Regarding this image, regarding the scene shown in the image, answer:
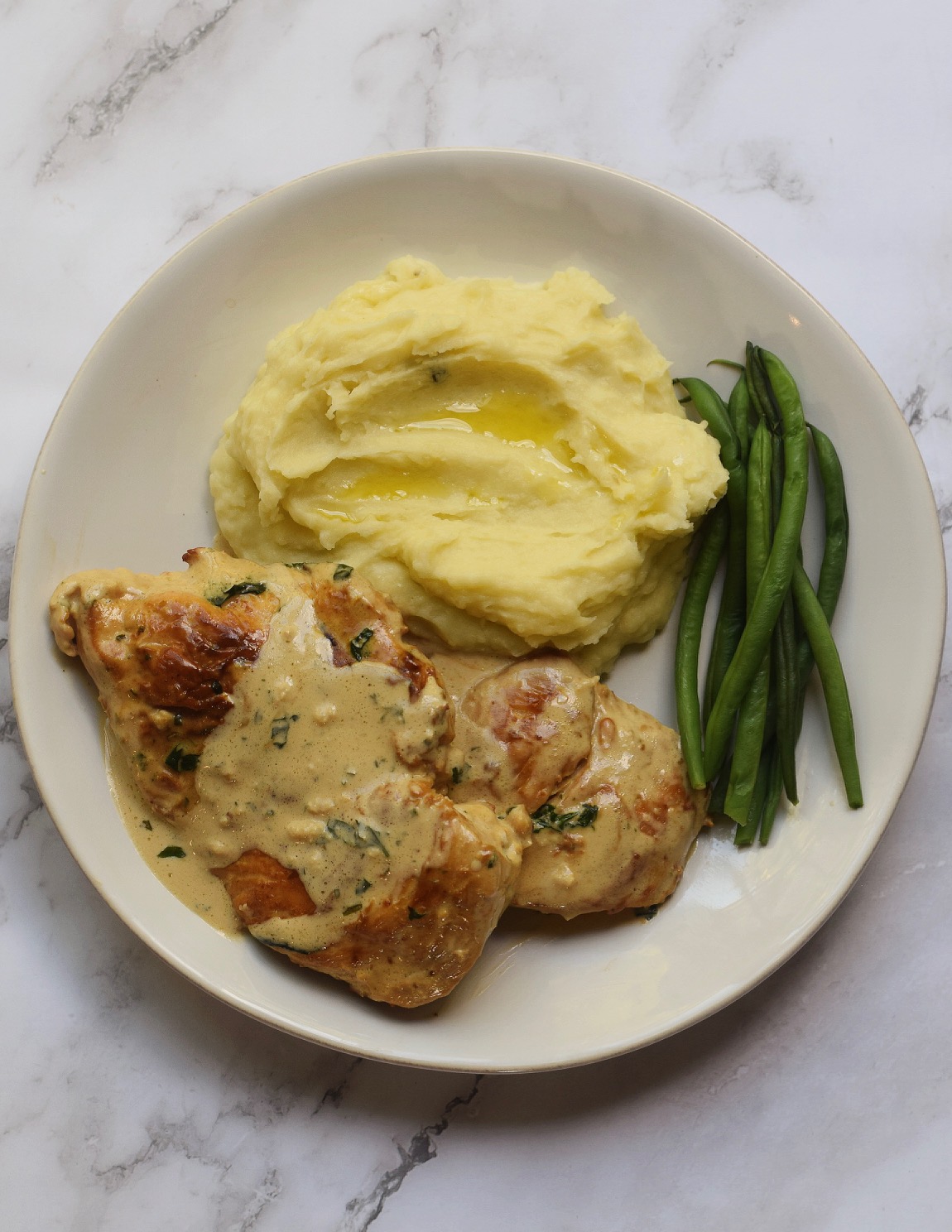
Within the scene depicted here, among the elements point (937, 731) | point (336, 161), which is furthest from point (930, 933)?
point (336, 161)

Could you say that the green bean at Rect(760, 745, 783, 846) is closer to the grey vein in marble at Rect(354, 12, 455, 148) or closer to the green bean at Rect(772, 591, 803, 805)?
the green bean at Rect(772, 591, 803, 805)

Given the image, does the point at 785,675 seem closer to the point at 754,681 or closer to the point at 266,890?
the point at 754,681

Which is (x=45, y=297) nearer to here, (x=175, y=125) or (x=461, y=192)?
(x=175, y=125)

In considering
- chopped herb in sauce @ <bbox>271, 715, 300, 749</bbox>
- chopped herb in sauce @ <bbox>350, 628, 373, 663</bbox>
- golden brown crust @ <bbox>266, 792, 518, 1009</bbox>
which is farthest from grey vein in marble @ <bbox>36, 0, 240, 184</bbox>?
golden brown crust @ <bbox>266, 792, 518, 1009</bbox>

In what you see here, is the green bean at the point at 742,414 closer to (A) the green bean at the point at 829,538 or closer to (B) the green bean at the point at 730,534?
(B) the green bean at the point at 730,534

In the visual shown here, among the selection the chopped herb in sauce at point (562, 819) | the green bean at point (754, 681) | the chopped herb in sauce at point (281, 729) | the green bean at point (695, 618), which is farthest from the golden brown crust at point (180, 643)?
the green bean at point (754, 681)


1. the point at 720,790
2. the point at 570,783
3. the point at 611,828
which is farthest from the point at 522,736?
the point at 720,790
